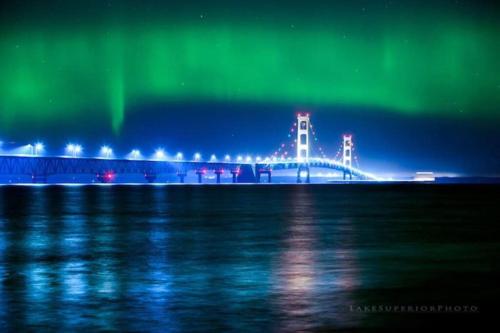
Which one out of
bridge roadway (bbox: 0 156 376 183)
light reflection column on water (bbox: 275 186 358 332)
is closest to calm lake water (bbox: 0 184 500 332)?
light reflection column on water (bbox: 275 186 358 332)

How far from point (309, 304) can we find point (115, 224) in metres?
20.5

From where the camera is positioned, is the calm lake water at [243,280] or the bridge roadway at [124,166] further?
the bridge roadway at [124,166]

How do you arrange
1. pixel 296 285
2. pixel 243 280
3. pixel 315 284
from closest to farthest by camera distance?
1. pixel 296 285
2. pixel 315 284
3. pixel 243 280

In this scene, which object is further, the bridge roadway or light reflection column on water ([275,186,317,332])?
the bridge roadway

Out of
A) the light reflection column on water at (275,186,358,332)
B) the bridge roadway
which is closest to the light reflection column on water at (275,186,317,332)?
the light reflection column on water at (275,186,358,332)

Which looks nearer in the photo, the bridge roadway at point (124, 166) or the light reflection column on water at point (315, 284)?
the light reflection column on water at point (315, 284)

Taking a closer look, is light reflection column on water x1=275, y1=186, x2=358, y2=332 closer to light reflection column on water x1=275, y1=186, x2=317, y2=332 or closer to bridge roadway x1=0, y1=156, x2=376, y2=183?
light reflection column on water x1=275, y1=186, x2=317, y2=332

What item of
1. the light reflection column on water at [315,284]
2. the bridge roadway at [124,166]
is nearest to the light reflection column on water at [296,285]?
the light reflection column on water at [315,284]

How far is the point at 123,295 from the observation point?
10773mm

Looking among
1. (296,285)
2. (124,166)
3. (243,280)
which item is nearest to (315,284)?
(296,285)

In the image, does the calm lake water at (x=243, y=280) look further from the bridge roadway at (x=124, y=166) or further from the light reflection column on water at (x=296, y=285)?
the bridge roadway at (x=124, y=166)

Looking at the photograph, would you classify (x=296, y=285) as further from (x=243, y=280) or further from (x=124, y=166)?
(x=124, y=166)

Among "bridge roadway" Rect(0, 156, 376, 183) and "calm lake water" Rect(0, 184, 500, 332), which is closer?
"calm lake water" Rect(0, 184, 500, 332)

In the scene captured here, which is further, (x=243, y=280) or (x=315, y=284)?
(x=243, y=280)
